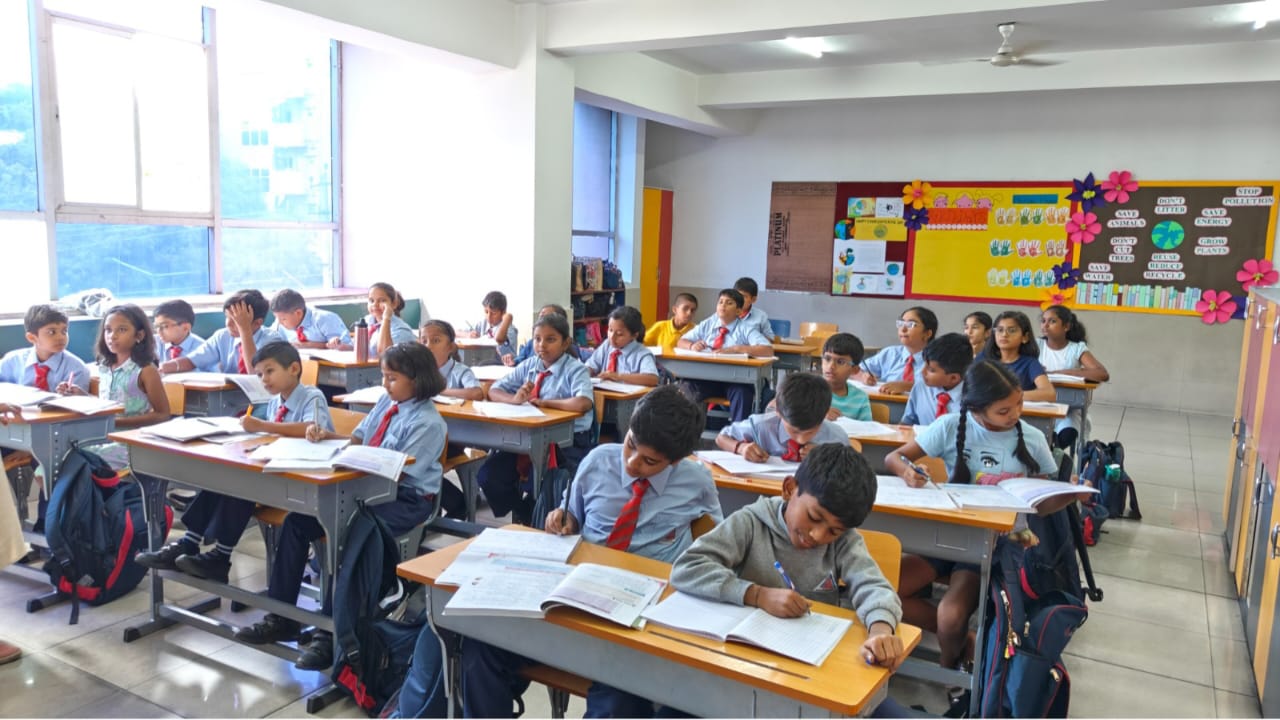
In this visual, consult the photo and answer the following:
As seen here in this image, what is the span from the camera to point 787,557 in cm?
190

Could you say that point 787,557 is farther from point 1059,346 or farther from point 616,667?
point 1059,346

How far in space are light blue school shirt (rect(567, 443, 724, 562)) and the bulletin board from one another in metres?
7.50

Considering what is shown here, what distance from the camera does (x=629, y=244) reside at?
980cm

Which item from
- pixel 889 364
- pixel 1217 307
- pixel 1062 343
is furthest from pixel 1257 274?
pixel 889 364

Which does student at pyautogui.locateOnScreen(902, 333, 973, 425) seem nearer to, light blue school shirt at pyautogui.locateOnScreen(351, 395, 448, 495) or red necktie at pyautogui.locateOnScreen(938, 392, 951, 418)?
red necktie at pyautogui.locateOnScreen(938, 392, 951, 418)

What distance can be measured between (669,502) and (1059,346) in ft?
13.2

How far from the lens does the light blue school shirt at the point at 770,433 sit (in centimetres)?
297

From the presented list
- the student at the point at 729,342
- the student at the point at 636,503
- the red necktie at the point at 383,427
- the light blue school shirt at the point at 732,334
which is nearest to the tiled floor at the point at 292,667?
the student at the point at 636,503

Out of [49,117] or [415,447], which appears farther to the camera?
[49,117]

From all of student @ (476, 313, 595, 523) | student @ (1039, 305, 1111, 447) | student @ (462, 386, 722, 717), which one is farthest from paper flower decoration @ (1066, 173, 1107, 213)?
student @ (462, 386, 722, 717)

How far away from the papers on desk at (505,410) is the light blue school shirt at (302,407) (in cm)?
66

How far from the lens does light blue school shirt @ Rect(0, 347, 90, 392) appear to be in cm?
402

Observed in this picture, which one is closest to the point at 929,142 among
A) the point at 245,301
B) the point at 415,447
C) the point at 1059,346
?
the point at 1059,346

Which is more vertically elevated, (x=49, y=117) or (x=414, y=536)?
(x=49, y=117)
